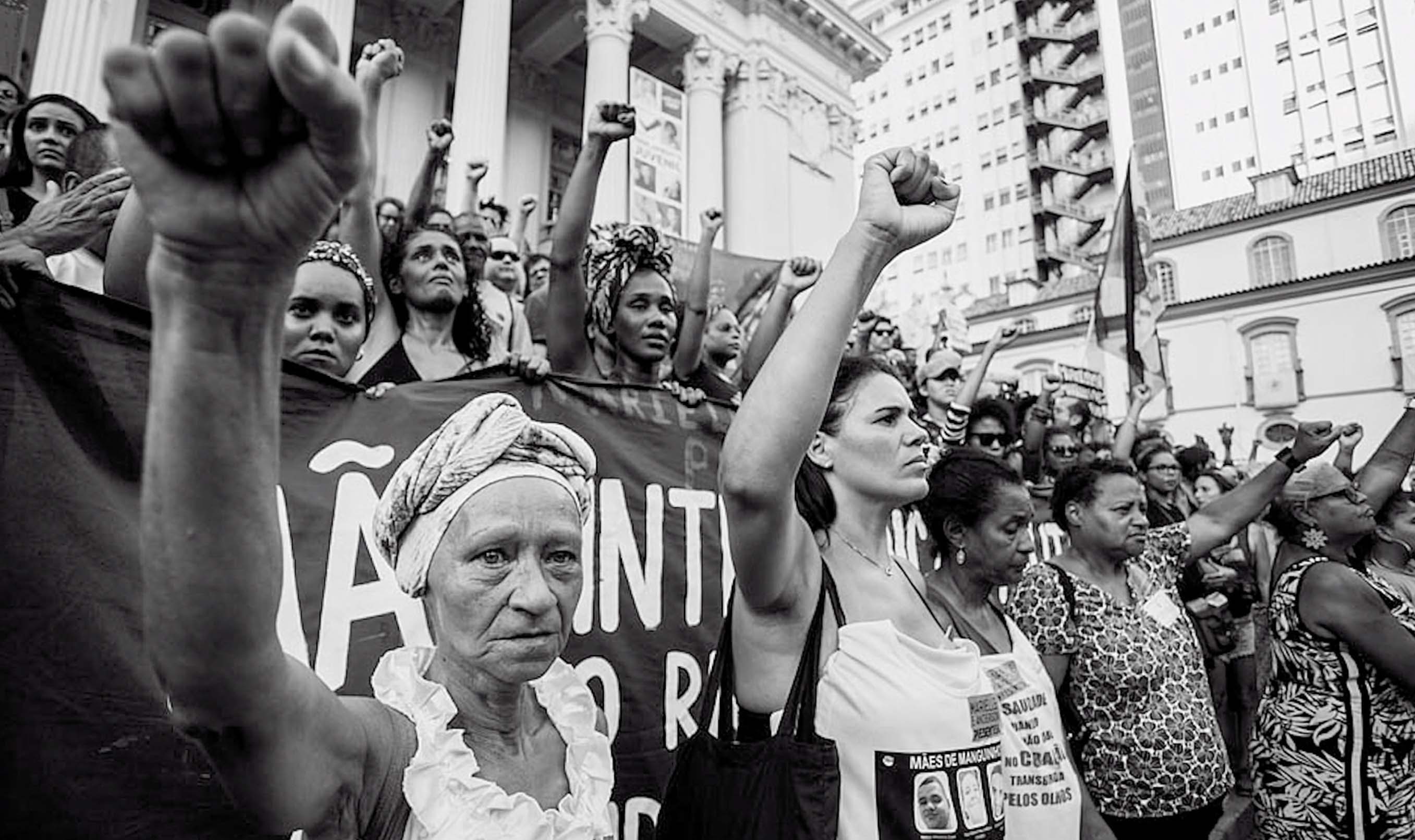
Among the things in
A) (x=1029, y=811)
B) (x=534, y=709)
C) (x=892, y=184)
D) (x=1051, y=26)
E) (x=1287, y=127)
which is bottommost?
Answer: (x=1029, y=811)

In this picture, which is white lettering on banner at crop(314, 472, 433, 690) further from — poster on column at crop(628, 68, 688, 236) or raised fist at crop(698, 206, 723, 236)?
poster on column at crop(628, 68, 688, 236)

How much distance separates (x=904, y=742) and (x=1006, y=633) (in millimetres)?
1153

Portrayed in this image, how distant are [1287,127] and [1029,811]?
7075 centimetres

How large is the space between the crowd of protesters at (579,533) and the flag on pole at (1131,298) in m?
2.72

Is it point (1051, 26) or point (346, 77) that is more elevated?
point (1051, 26)

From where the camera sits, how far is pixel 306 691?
93 cm

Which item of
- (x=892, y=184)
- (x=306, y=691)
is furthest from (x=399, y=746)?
(x=892, y=184)

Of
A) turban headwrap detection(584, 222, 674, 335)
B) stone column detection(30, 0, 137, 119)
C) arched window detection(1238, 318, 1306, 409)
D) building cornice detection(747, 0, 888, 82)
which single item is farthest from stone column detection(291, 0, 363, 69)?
arched window detection(1238, 318, 1306, 409)

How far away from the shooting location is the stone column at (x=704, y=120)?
58.4 ft

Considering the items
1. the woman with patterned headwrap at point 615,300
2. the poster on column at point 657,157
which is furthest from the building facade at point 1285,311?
the woman with patterned headwrap at point 615,300

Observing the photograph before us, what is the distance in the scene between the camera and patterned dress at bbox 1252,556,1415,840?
2.62 m

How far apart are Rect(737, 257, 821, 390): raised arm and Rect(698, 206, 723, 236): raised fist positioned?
0.42 m

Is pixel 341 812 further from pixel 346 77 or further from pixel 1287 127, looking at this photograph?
pixel 1287 127

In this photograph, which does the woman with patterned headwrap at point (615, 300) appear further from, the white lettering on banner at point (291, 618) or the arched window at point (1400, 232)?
the arched window at point (1400, 232)
